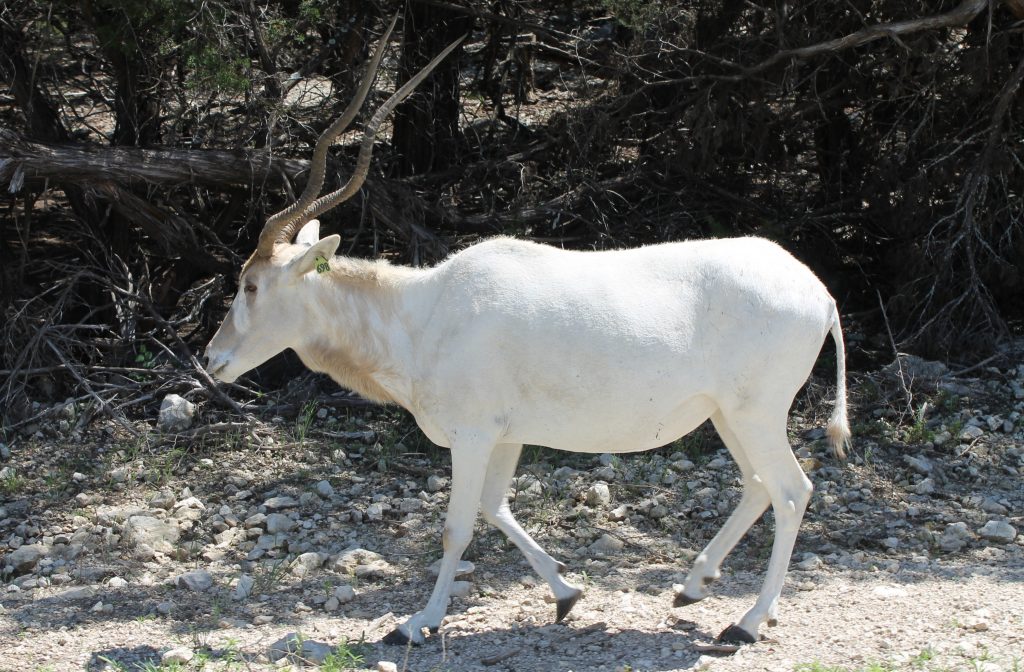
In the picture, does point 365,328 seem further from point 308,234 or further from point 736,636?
point 736,636

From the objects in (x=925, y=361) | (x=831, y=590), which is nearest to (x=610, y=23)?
(x=925, y=361)

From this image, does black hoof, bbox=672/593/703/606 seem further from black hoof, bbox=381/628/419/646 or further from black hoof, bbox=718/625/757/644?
black hoof, bbox=381/628/419/646

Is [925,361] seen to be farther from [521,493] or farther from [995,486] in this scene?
[521,493]

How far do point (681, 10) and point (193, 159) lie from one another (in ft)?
12.5

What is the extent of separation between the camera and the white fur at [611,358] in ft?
17.9

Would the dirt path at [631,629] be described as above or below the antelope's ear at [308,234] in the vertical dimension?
below

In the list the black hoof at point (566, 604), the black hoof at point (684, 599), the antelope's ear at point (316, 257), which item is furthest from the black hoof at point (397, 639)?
the antelope's ear at point (316, 257)

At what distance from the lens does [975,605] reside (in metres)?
5.80

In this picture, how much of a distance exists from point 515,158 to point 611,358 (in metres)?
4.82

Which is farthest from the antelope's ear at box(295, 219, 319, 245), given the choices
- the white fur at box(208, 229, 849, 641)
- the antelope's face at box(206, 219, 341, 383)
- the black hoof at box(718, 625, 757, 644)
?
the black hoof at box(718, 625, 757, 644)

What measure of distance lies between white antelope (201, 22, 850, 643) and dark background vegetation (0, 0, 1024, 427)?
2.95 metres

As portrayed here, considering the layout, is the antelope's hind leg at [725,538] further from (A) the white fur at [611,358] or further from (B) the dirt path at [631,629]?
(B) the dirt path at [631,629]

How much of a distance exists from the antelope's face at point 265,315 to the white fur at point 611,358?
0.12 metres

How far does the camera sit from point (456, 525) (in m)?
5.64
